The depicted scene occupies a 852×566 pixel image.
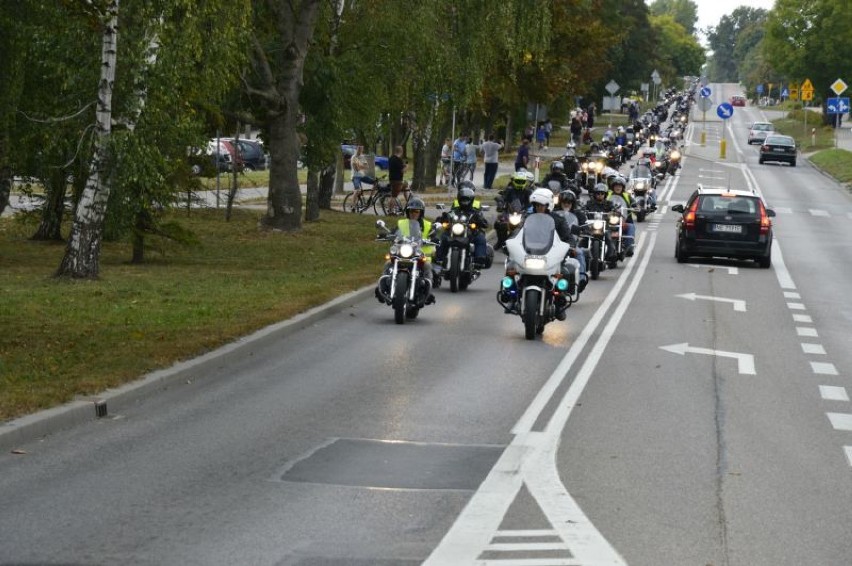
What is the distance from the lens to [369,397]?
46.1 ft

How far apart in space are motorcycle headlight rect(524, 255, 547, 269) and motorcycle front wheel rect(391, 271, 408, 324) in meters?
1.69

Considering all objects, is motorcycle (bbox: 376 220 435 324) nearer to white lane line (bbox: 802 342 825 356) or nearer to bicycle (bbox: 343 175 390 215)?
white lane line (bbox: 802 342 825 356)

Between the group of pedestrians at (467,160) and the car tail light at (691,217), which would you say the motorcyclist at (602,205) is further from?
the group of pedestrians at (467,160)

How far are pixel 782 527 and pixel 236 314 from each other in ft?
35.5

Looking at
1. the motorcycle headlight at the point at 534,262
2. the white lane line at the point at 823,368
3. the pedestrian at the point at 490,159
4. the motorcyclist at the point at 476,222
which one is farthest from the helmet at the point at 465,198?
the pedestrian at the point at 490,159

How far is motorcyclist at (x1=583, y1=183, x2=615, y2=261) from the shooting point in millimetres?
30062

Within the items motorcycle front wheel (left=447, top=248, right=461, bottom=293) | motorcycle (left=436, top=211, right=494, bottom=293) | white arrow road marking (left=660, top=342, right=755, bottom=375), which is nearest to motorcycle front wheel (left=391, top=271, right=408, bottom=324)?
white arrow road marking (left=660, top=342, right=755, bottom=375)

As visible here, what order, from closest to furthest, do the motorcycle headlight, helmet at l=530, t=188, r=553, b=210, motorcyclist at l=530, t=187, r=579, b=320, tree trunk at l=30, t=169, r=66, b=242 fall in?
the motorcycle headlight < motorcyclist at l=530, t=187, r=579, b=320 < helmet at l=530, t=188, r=553, b=210 < tree trunk at l=30, t=169, r=66, b=242

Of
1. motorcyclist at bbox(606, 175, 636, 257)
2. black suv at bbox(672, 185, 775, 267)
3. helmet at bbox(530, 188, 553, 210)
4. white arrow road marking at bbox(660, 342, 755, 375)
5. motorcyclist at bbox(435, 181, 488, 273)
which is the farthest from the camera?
black suv at bbox(672, 185, 775, 267)

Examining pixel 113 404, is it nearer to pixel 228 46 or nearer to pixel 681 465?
pixel 681 465

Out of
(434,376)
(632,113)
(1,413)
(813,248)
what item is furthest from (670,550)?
(632,113)

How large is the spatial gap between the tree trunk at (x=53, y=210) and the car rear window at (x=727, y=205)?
1151 cm

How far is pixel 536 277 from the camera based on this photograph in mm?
19125

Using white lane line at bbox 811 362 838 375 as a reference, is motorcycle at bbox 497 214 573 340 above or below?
above
